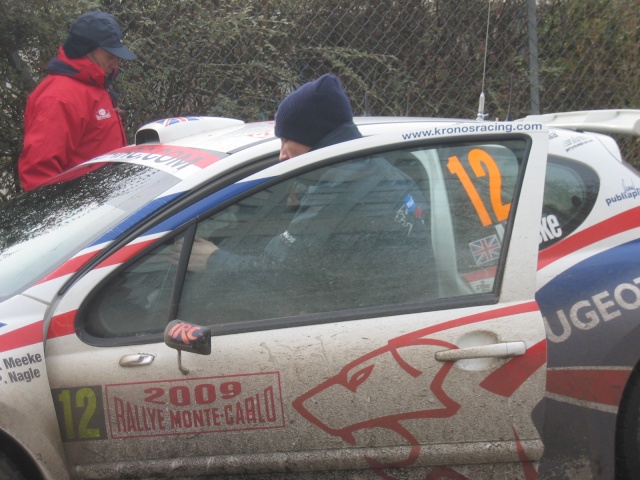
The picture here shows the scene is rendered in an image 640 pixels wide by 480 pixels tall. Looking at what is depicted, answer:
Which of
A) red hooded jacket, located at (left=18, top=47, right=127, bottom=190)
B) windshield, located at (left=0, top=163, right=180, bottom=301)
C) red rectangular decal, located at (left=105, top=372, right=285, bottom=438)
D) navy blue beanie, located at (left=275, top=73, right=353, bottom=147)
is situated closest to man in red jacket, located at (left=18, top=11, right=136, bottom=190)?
red hooded jacket, located at (left=18, top=47, right=127, bottom=190)

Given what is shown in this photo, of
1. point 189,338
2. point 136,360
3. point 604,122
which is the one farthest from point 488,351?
point 604,122

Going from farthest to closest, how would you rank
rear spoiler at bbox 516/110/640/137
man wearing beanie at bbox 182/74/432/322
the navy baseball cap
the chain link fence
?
1. the chain link fence
2. the navy baseball cap
3. rear spoiler at bbox 516/110/640/137
4. man wearing beanie at bbox 182/74/432/322

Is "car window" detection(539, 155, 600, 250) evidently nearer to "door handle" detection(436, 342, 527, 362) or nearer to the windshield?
"door handle" detection(436, 342, 527, 362)

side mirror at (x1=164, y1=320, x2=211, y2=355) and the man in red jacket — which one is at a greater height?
the man in red jacket

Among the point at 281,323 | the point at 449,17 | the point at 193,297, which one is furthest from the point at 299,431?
the point at 449,17

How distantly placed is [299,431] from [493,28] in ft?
16.3

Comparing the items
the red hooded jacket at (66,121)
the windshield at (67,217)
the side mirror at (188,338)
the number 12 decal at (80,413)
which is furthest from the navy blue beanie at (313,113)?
the red hooded jacket at (66,121)

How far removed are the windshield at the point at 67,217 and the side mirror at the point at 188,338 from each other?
0.46m

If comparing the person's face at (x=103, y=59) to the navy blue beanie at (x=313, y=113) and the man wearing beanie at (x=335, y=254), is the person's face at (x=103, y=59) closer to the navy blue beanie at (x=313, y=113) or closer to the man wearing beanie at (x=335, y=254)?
the navy blue beanie at (x=313, y=113)

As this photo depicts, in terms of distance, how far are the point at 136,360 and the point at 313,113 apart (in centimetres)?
113

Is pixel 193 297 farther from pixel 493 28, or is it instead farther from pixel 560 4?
pixel 560 4

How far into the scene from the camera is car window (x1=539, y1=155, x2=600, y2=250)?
292 centimetres

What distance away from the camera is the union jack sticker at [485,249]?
270cm

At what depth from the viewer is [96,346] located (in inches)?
102
